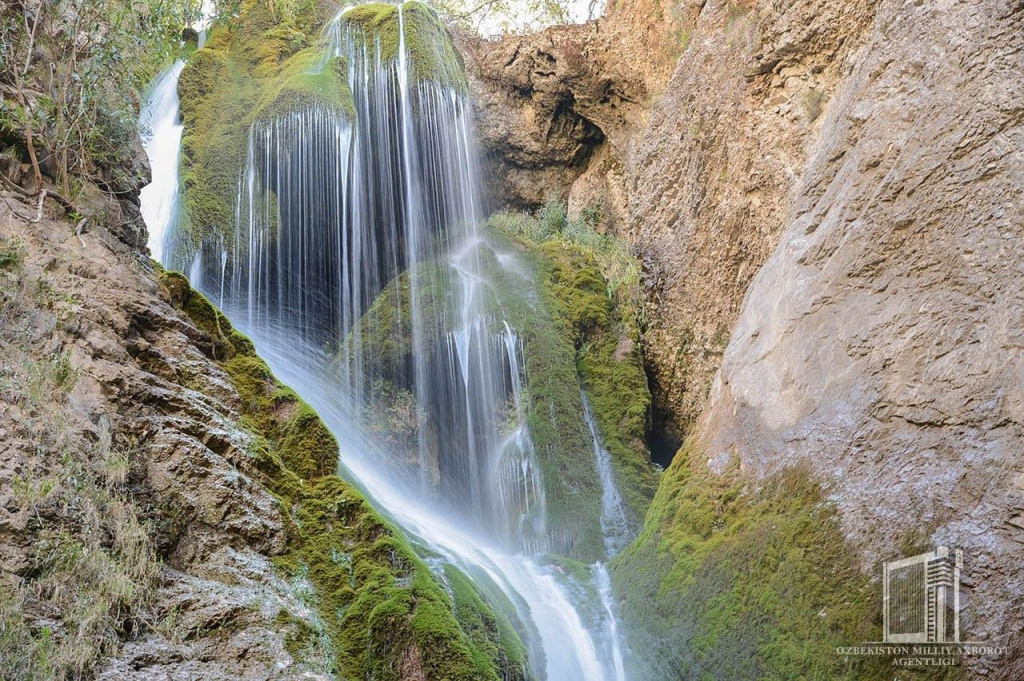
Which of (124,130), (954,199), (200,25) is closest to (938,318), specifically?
(954,199)

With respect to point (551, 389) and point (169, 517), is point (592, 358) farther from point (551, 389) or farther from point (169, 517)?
point (169, 517)

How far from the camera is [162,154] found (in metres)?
15.8

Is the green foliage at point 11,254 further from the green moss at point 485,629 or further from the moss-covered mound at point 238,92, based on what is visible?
the moss-covered mound at point 238,92

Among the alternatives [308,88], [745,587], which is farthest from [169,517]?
[308,88]

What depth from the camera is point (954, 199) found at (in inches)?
252

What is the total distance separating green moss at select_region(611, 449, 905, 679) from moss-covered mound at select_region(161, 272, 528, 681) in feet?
5.62

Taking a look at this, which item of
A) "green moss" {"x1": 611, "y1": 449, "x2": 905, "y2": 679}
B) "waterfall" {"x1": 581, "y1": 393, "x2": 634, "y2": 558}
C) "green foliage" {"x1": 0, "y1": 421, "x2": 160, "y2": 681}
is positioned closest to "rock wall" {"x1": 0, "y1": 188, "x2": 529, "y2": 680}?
"green foliage" {"x1": 0, "y1": 421, "x2": 160, "y2": 681}

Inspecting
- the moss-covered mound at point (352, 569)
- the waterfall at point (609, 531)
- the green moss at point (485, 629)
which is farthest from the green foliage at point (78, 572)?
the waterfall at point (609, 531)

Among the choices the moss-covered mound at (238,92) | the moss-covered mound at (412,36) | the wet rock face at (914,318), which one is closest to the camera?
the wet rock face at (914,318)

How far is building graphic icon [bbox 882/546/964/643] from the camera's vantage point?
5.30 meters

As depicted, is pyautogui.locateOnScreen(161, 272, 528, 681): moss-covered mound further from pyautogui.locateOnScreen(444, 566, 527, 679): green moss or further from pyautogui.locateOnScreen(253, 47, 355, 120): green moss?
pyautogui.locateOnScreen(253, 47, 355, 120): green moss

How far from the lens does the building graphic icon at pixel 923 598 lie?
530 centimetres

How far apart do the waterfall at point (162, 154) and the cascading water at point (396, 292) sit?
23cm

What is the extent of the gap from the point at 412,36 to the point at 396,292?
711 centimetres
